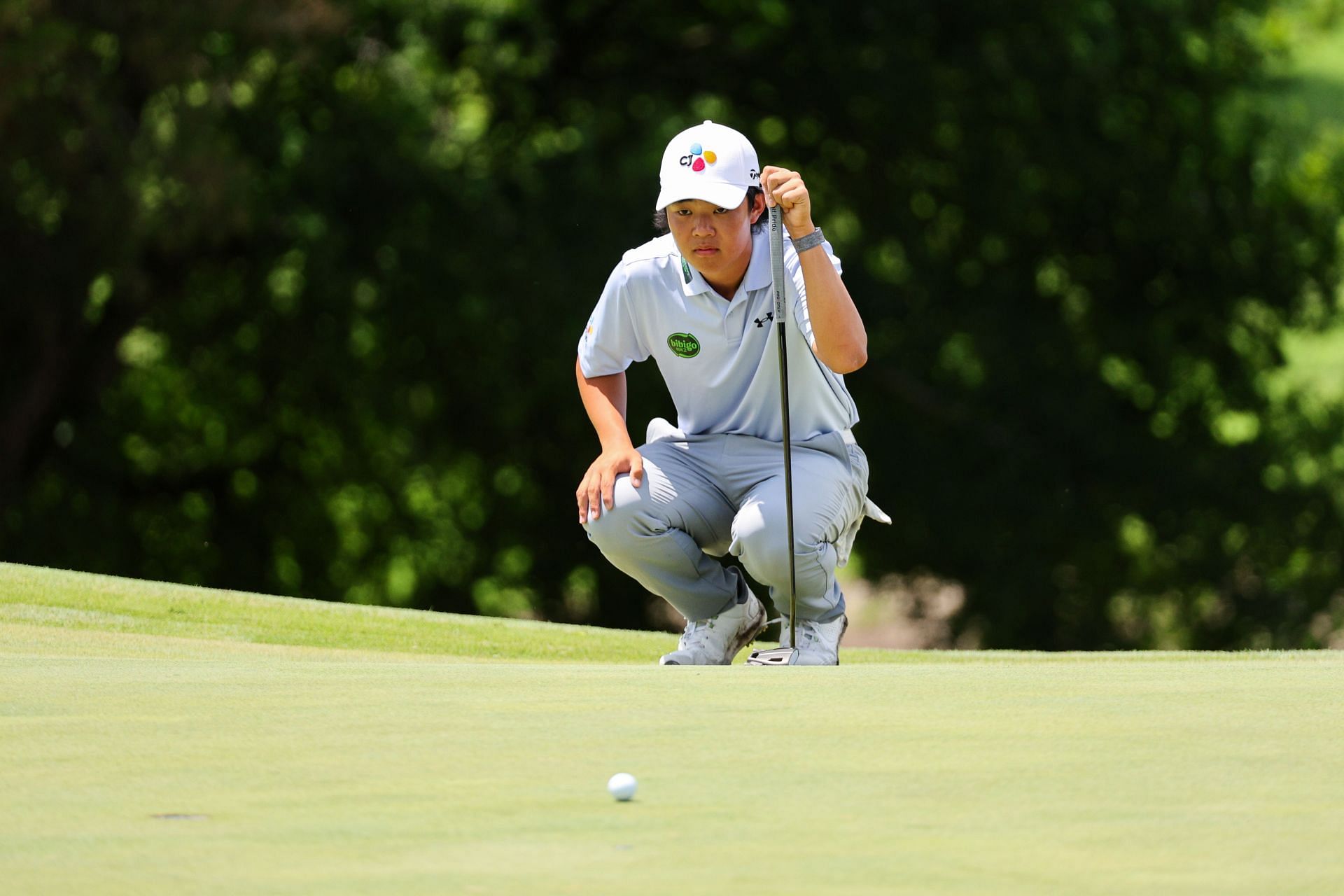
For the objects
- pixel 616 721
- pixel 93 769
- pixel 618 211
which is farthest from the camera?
pixel 618 211

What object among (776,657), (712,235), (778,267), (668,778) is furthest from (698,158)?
(668,778)

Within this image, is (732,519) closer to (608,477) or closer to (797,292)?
(608,477)

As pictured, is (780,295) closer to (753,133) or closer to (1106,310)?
(753,133)

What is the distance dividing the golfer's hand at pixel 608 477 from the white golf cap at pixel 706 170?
57cm

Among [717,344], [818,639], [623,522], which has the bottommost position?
[818,639]

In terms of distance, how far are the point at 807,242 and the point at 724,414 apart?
23.1 inches

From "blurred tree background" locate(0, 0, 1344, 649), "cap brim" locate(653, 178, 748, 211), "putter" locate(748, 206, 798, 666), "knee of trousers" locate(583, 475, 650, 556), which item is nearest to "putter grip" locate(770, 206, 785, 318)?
"putter" locate(748, 206, 798, 666)

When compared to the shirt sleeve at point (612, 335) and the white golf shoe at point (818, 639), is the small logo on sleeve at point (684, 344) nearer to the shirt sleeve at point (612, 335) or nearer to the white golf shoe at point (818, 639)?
the shirt sleeve at point (612, 335)

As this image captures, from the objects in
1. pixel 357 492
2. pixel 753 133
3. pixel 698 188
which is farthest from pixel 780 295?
pixel 357 492

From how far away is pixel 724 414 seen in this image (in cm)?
455

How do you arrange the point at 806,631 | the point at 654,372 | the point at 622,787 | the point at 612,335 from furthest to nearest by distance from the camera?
the point at 654,372 < the point at 612,335 < the point at 806,631 < the point at 622,787

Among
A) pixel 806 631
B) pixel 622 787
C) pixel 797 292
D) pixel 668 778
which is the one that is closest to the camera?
pixel 622 787

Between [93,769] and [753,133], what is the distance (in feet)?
35.9

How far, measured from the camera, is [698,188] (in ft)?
13.5
